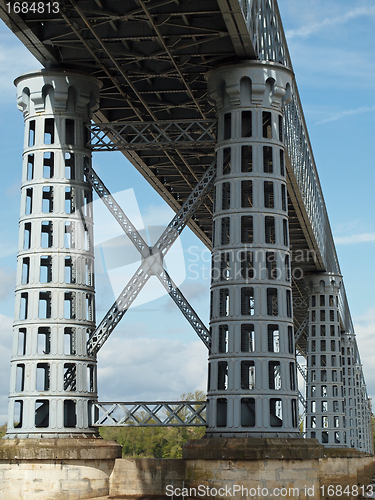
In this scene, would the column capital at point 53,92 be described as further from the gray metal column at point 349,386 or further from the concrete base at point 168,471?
the gray metal column at point 349,386

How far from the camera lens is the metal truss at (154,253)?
120 ft

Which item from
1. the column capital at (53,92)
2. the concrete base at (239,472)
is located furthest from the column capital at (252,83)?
the concrete base at (239,472)

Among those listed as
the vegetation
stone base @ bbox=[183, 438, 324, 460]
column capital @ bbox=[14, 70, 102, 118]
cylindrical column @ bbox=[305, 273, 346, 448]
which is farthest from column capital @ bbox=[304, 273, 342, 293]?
the vegetation

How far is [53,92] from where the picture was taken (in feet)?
119

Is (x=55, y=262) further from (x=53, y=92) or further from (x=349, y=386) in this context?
(x=349, y=386)

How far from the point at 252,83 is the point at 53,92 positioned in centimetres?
906

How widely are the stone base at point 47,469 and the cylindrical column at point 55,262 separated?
105 centimetres

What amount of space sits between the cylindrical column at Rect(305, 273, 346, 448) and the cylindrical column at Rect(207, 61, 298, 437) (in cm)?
3696

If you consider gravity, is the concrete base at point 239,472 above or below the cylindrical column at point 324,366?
below

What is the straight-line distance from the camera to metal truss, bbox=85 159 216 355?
120ft

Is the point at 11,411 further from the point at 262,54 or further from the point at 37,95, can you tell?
the point at 262,54

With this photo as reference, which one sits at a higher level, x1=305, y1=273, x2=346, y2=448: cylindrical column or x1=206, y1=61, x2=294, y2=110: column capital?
x1=206, y1=61, x2=294, y2=110: column capital

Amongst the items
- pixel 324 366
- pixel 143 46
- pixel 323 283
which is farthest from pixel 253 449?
pixel 323 283

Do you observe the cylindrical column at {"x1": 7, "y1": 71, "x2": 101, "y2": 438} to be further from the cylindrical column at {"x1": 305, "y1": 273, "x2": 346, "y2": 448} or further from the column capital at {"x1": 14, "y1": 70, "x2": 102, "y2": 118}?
the cylindrical column at {"x1": 305, "y1": 273, "x2": 346, "y2": 448}
